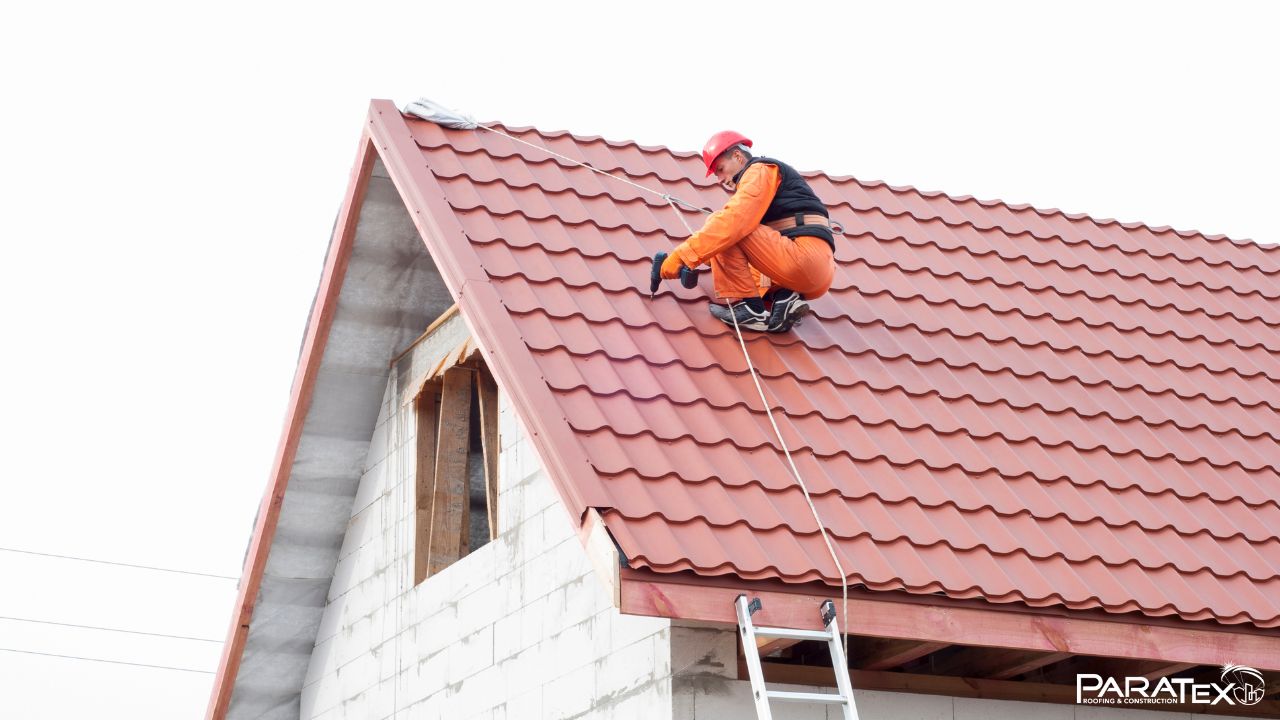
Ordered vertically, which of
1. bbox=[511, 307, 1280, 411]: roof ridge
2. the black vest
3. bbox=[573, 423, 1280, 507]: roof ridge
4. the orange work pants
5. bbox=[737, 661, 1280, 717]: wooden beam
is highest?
the black vest

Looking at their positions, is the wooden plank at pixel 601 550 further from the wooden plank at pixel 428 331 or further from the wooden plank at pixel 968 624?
the wooden plank at pixel 428 331

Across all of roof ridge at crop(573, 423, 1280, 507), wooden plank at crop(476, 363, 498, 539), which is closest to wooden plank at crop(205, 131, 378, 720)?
wooden plank at crop(476, 363, 498, 539)

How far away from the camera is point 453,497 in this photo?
29.7ft

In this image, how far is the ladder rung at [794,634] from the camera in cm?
568

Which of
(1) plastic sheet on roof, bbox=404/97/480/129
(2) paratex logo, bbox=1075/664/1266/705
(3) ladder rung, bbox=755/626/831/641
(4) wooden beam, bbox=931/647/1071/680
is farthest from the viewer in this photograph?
(1) plastic sheet on roof, bbox=404/97/480/129

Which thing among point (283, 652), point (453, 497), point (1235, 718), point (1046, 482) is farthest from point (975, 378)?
point (283, 652)

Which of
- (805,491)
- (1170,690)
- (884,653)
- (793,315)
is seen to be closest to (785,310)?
(793,315)

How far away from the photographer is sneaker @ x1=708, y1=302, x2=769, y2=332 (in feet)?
24.6

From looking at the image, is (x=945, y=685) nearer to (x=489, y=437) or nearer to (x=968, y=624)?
(x=968, y=624)

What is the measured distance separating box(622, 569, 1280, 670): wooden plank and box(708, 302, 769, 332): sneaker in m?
1.96

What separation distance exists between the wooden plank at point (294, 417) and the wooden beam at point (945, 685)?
364cm

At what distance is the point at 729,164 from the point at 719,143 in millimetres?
113

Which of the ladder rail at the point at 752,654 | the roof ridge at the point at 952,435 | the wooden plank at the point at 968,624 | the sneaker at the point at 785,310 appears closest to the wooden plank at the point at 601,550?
the wooden plank at the point at 968,624

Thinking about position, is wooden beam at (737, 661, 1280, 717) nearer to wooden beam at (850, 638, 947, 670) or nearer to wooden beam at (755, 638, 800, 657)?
wooden beam at (850, 638, 947, 670)
